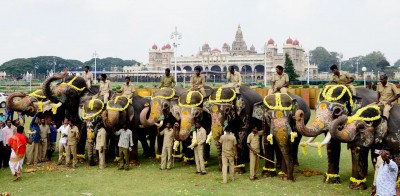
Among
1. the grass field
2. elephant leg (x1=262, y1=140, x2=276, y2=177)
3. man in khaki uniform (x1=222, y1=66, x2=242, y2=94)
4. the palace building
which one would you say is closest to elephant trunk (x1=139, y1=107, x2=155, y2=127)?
the grass field

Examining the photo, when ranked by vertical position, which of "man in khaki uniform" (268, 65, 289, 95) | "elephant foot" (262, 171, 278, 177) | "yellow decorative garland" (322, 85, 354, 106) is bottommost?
"elephant foot" (262, 171, 278, 177)

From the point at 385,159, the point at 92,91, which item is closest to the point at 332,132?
the point at 385,159

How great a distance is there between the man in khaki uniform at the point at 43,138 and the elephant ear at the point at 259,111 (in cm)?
657

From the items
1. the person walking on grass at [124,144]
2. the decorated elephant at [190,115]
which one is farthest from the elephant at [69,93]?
the decorated elephant at [190,115]

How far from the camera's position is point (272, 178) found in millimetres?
11312

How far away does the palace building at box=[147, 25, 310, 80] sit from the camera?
129 m

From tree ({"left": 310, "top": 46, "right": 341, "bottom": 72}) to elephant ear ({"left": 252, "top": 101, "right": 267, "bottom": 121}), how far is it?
161464 millimetres

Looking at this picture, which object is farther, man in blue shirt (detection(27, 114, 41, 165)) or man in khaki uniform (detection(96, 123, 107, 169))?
man in blue shirt (detection(27, 114, 41, 165))

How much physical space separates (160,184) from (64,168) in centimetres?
357

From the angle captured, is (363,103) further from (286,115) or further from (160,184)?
(160,184)

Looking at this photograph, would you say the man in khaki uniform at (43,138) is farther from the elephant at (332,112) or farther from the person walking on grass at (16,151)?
the elephant at (332,112)

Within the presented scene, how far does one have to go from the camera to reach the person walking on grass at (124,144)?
1248 cm

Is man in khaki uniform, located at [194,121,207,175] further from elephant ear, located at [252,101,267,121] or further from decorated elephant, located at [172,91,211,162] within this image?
elephant ear, located at [252,101,267,121]

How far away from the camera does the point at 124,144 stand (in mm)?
12453
